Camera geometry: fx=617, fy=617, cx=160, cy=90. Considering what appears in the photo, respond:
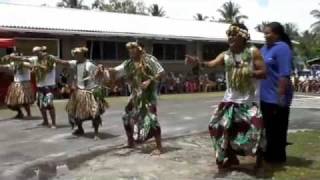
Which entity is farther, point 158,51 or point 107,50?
point 158,51

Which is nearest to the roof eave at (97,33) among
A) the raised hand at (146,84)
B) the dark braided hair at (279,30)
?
the raised hand at (146,84)

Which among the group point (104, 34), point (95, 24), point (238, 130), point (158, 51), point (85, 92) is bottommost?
point (238, 130)

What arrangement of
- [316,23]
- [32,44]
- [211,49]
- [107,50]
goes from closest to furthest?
[32,44] → [107,50] → [211,49] → [316,23]

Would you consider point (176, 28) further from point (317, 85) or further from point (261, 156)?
point (261, 156)

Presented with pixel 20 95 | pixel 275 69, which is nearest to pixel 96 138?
pixel 275 69

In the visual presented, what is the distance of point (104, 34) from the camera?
28625 mm

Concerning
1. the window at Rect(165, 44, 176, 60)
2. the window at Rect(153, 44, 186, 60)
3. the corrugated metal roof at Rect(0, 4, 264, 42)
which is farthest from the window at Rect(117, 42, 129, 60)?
the window at Rect(165, 44, 176, 60)

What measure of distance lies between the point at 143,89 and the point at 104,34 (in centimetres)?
1990

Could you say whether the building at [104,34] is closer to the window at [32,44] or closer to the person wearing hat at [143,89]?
the window at [32,44]

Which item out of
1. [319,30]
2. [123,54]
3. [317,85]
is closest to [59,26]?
[123,54]

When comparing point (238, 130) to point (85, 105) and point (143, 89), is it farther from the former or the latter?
point (85, 105)

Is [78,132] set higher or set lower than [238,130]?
lower

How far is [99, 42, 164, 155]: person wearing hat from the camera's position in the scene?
906 cm

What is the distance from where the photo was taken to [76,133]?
11.8 meters
